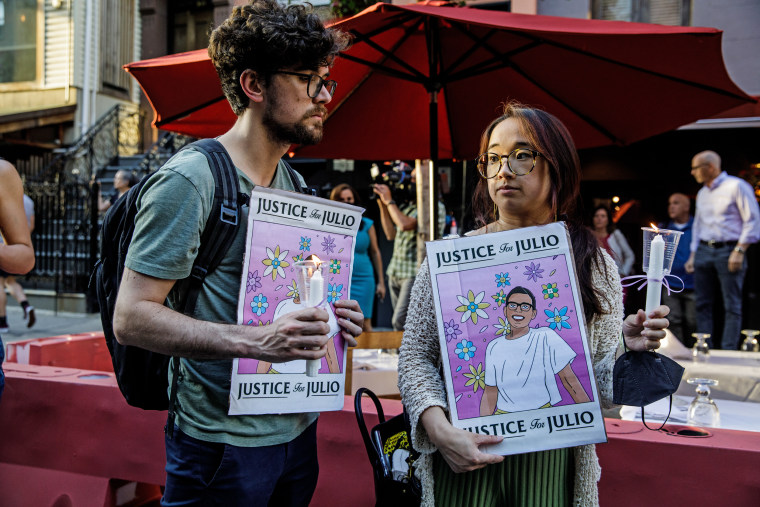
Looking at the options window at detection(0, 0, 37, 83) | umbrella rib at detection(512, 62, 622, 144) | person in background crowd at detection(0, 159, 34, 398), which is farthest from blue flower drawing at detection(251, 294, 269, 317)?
window at detection(0, 0, 37, 83)

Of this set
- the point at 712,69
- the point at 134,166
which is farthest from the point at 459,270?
the point at 134,166

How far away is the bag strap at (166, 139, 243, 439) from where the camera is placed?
5.40 ft

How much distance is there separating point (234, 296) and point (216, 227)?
0.20 meters

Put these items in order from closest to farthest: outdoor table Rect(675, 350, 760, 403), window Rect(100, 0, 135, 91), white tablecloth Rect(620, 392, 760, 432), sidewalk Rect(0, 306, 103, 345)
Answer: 1. white tablecloth Rect(620, 392, 760, 432)
2. outdoor table Rect(675, 350, 760, 403)
3. sidewalk Rect(0, 306, 103, 345)
4. window Rect(100, 0, 135, 91)

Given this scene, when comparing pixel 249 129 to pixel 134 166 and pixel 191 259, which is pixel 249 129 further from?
pixel 134 166

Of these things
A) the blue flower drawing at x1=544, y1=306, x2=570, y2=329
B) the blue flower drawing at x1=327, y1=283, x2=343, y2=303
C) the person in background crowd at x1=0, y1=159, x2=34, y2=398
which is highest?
the person in background crowd at x1=0, y1=159, x2=34, y2=398

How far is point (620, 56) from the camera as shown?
139 inches

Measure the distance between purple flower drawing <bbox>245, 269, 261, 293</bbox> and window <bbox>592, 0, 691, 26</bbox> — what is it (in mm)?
9474

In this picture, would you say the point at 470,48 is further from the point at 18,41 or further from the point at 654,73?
the point at 18,41

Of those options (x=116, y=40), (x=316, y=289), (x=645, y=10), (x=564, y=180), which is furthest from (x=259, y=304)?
(x=116, y=40)

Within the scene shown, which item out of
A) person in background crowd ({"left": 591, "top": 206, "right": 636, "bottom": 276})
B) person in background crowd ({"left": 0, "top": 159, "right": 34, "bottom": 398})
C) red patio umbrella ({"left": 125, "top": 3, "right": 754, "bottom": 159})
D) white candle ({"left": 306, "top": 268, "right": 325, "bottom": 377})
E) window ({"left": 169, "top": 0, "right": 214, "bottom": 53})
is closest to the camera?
white candle ({"left": 306, "top": 268, "right": 325, "bottom": 377})

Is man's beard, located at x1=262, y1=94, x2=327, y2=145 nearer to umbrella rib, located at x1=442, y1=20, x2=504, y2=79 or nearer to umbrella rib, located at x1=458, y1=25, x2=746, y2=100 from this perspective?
umbrella rib, located at x1=458, y1=25, x2=746, y2=100

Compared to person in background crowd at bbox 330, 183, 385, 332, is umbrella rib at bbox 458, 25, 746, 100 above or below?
above

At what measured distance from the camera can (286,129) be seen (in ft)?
5.87
